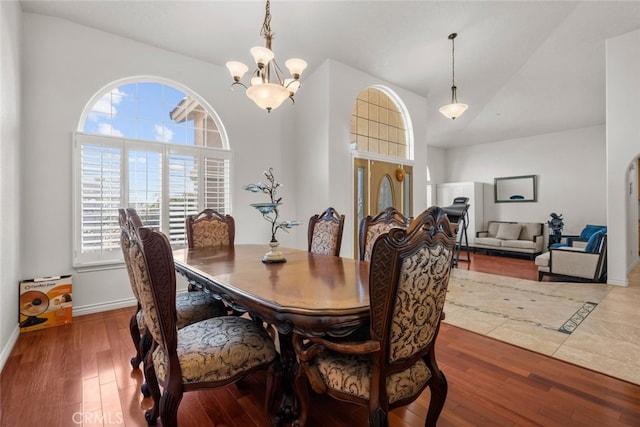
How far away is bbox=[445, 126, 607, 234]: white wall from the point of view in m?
6.80

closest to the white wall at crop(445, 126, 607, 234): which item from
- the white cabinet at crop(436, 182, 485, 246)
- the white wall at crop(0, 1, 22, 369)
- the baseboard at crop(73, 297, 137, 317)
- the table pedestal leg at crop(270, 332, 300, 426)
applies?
the white cabinet at crop(436, 182, 485, 246)

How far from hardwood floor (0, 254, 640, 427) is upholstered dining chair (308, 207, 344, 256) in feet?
3.88

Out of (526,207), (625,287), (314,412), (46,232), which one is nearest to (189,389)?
(314,412)

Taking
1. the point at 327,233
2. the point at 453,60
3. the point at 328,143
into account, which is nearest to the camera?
the point at 327,233

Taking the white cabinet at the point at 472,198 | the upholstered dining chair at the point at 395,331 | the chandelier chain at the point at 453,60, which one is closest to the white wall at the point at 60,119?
the upholstered dining chair at the point at 395,331

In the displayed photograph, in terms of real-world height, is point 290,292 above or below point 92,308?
above

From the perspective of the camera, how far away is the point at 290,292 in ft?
4.71

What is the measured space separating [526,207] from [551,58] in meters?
3.89

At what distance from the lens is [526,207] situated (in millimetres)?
7770

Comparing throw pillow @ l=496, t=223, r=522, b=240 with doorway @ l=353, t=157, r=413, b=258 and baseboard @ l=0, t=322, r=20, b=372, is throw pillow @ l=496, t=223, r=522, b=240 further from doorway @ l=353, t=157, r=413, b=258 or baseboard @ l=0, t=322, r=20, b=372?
baseboard @ l=0, t=322, r=20, b=372

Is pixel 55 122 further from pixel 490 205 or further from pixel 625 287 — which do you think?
pixel 490 205

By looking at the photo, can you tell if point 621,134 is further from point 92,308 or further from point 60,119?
point 92,308

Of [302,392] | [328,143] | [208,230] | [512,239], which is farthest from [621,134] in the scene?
[208,230]

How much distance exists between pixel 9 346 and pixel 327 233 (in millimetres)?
2757
